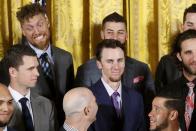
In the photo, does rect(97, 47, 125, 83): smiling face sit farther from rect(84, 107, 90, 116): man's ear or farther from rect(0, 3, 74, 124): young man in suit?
rect(84, 107, 90, 116): man's ear

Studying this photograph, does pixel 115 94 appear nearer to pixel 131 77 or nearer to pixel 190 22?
pixel 131 77

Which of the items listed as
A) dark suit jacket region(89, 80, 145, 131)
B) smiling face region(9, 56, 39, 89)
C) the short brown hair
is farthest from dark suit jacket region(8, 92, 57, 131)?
the short brown hair

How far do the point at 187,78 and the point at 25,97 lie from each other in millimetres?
1106

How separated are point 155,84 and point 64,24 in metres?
1.06

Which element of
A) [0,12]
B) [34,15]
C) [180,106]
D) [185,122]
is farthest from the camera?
[0,12]

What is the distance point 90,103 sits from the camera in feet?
10.1

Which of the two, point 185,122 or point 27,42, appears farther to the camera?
point 27,42

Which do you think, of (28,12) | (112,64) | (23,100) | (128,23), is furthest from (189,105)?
(128,23)

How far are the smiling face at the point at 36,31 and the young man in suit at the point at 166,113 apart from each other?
4.30ft

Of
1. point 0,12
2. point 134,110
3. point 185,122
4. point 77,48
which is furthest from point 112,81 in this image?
point 0,12

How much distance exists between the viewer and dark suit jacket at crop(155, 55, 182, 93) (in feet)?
13.1

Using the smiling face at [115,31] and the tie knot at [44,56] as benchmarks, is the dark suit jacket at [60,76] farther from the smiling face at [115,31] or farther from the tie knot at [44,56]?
the smiling face at [115,31]

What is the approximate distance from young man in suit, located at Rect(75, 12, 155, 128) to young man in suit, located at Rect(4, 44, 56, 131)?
60 cm

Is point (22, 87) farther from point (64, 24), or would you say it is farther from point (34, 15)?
point (64, 24)
